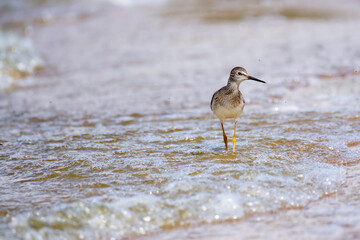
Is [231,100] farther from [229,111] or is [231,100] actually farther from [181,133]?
[181,133]

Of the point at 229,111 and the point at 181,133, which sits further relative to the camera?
the point at 181,133

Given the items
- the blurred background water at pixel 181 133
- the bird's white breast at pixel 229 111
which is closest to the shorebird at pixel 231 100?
the bird's white breast at pixel 229 111

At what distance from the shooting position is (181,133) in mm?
6352

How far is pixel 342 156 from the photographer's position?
5.32 m

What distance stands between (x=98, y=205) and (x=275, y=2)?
14.1 m

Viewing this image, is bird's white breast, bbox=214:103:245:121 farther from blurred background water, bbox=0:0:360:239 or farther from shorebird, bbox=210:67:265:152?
blurred background water, bbox=0:0:360:239

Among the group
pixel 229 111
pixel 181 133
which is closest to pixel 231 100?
pixel 229 111

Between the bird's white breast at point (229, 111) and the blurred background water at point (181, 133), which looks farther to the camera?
the bird's white breast at point (229, 111)

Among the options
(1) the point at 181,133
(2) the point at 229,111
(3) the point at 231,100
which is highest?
(3) the point at 231,100

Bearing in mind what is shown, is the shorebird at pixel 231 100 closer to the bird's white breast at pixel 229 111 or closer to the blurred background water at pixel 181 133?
the bird's white breast at pixel 229 111

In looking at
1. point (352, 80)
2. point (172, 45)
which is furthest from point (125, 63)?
point (352, 80)

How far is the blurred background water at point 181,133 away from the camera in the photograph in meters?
4.14

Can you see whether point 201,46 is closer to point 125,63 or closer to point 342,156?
point 125,63

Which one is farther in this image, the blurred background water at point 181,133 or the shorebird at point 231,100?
the shorebird at point 231,100
